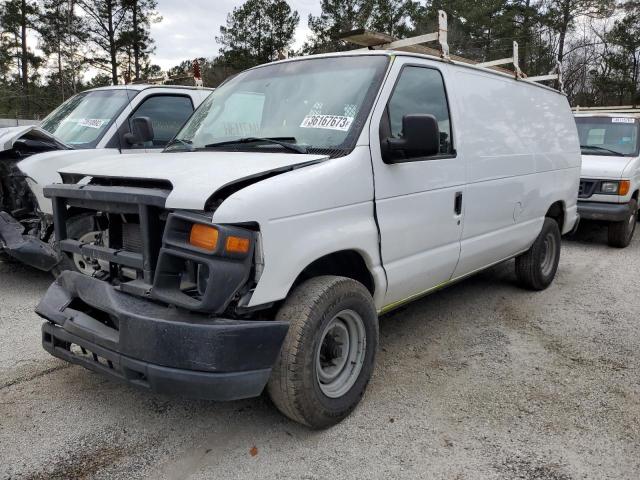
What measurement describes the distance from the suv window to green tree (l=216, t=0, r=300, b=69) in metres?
27.8

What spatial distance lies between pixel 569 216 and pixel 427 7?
29469mm

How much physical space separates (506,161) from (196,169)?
2.89 m

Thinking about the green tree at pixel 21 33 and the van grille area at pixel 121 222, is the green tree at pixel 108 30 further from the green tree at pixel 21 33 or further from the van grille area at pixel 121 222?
the van grille area at pixel 121 222

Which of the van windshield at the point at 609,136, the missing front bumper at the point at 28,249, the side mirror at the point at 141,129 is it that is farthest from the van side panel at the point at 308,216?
the van windshield at the point at 609,136

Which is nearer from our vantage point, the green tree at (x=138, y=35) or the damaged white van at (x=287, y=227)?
the damaged white van at (x=287, y=227)

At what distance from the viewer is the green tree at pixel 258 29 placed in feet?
109

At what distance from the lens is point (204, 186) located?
2604 millimetres

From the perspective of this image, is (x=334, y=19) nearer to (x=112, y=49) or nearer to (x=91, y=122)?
(x=112, y=49)

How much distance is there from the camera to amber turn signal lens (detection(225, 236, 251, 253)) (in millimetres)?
2492

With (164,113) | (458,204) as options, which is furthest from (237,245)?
(164,113)

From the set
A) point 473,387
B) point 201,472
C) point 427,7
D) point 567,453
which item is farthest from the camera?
point 427,7

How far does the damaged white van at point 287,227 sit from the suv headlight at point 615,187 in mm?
4525

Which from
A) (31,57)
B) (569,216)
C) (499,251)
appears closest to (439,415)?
(499,251)

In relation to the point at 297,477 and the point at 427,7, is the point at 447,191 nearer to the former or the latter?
the point at 297,477
